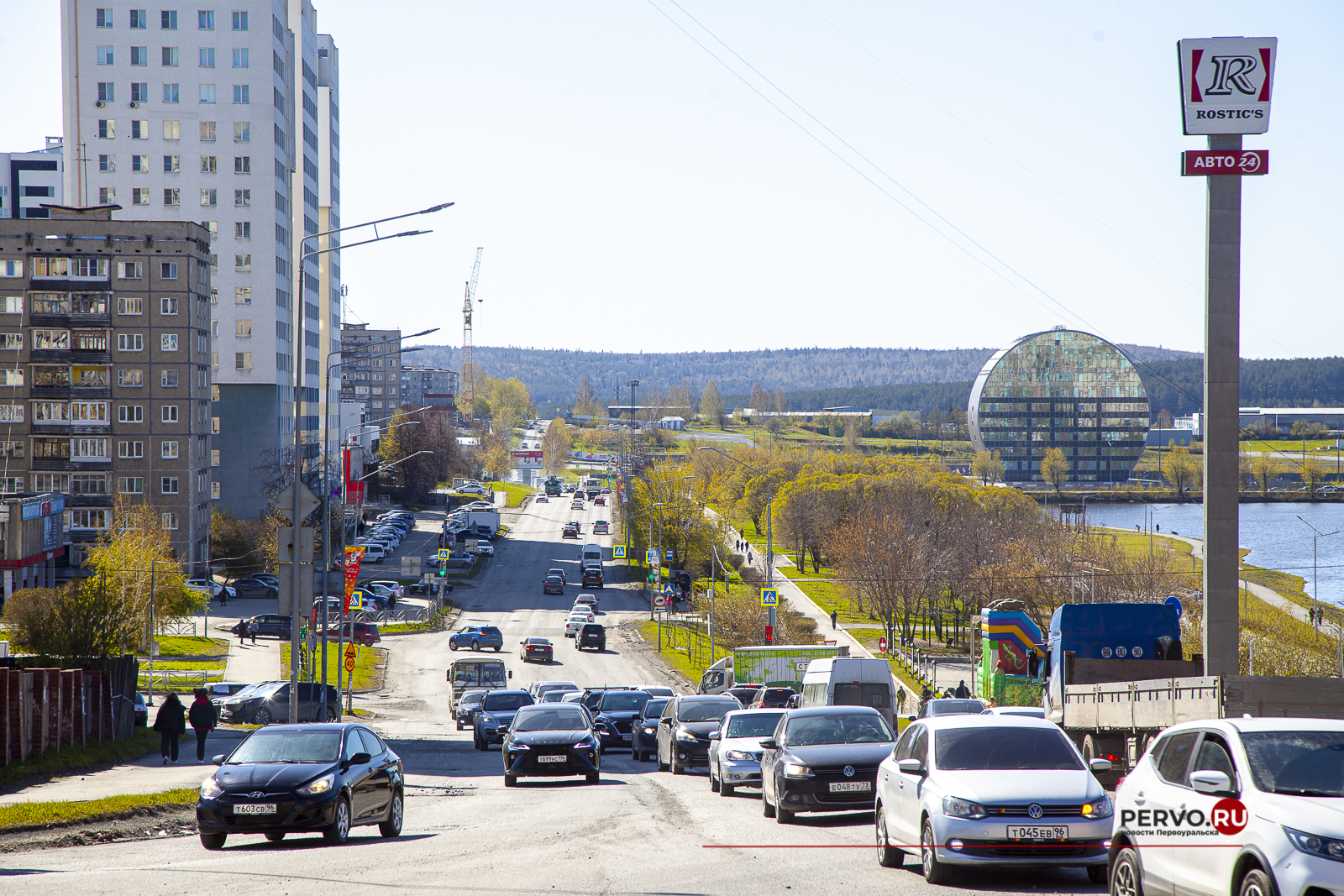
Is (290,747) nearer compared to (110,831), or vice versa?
(290,747)

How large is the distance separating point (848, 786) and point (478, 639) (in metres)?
50.6

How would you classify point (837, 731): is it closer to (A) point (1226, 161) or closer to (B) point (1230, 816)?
(B) point (1230, 816)

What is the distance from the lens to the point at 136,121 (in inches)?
3807

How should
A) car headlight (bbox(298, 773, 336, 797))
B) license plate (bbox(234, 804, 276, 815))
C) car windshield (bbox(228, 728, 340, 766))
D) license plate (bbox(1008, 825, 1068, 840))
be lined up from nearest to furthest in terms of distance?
license plate (bbox(1008, 825, 1068, 840)) < license plate (bbox(234, 804, 276, 815)) < car headlight (bbox(298, 773, 336, 797)) < car windshield (bbox(228, 728, 340, 766))

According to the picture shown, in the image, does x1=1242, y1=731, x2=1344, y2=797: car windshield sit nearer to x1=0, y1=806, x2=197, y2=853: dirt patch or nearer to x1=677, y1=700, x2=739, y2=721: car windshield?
x1=0, y1=806, x2=197, y2=853: dirt patch

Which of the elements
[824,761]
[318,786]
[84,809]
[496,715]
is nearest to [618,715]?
[496,715]

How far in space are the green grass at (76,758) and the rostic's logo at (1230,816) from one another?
2025cm

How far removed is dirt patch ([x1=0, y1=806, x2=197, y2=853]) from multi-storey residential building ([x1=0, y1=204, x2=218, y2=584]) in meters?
65.8

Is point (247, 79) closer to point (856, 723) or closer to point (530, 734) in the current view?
point (530, 734)

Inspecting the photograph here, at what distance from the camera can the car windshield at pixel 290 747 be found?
47.0 ft

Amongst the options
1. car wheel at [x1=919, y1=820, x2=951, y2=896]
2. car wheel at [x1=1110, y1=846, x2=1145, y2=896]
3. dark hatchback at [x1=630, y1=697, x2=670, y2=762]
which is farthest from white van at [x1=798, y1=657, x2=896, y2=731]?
car wheel at [x1=1110, y1=846, x2=1145, y2=896]

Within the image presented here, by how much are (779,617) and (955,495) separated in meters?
24.8

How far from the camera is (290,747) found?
47.6 feet

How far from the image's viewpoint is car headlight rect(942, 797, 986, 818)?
10492 millimetres
